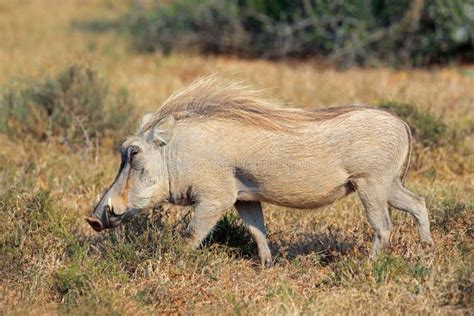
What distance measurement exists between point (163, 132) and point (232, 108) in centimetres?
42

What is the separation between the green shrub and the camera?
27.0ft

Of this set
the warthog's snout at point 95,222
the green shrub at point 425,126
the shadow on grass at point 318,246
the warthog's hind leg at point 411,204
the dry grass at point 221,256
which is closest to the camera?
the dry grass at point 221,256

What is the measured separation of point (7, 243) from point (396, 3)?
8.25 meters

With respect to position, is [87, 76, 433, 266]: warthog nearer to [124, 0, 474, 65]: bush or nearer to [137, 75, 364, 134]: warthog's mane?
[137, 75, 364, 134]: warthog's mane

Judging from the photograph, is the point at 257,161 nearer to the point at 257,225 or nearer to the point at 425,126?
the point at 257,225

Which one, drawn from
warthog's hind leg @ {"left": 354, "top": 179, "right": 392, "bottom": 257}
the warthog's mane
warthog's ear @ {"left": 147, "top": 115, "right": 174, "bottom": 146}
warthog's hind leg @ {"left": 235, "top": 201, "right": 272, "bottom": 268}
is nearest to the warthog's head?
warthog's ear @ {"left": 147, "top": 115, "right": 174, "bottom": 146}

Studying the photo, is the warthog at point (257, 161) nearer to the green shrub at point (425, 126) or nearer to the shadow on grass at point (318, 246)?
the shadow on grass at point (318, 246)

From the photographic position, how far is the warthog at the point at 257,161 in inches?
213

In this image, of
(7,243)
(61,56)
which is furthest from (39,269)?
(61,56)

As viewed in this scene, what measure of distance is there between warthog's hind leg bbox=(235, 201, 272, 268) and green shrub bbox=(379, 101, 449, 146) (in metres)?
2.81

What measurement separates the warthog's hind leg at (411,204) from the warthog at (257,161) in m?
0.11

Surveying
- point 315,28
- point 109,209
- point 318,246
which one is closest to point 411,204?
point 318,246

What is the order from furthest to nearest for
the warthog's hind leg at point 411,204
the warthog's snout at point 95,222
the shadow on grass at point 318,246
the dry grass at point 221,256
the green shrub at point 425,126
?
the green shrub at point 425,126, the shadow on grass at point 318,246, the warthog's hind leg at point 411,204, the warthog's snout at point 95,222, the dry grass at point 221,256

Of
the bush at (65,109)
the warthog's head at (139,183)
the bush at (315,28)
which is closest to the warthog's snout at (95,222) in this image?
the warthog's head at (139,183)
